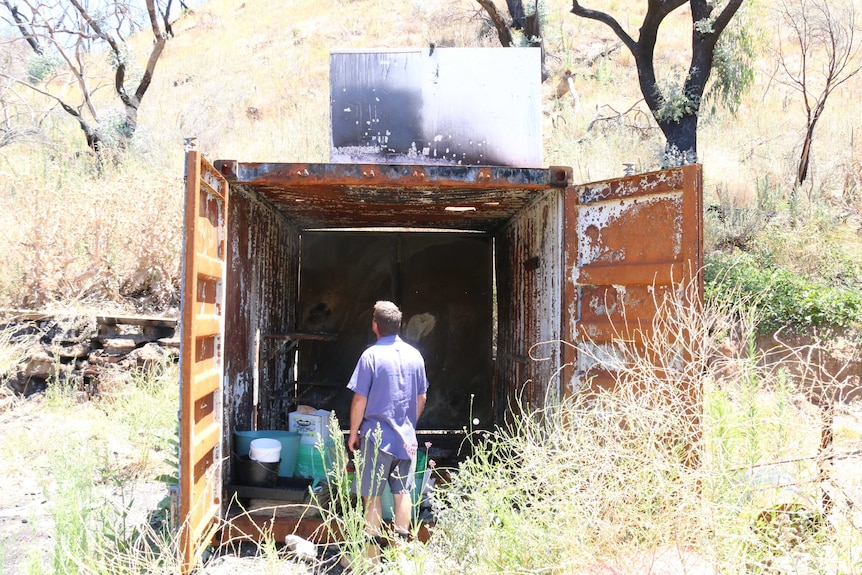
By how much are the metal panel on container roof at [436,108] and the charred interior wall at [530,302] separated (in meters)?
0.74

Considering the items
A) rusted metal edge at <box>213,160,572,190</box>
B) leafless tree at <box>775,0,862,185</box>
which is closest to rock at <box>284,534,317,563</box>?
rusted metal edge at <box>213,160,572,190</box>

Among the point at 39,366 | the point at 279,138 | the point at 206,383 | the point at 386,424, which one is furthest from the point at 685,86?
the point at 39,366

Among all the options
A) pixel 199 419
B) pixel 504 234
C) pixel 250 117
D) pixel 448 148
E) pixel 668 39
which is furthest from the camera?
pixel 668 39

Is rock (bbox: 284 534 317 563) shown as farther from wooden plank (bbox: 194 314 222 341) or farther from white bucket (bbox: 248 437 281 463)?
wooden plank (bbox: 194 314 222 341)

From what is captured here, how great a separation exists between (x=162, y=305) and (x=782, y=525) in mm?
7107

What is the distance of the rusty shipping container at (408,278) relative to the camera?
14.1ft

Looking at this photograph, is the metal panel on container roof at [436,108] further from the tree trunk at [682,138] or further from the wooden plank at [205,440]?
the tree trunk at [682,138]

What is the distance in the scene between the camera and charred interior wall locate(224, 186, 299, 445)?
16.6 feet

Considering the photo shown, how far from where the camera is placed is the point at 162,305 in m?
8.47

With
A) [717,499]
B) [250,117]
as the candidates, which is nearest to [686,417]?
[717,499]

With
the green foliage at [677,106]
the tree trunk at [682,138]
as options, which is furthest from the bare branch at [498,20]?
the tree trunk at [682,138]

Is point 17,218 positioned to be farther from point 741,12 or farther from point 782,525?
point 741,12

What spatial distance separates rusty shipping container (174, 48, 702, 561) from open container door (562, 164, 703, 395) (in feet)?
0.04

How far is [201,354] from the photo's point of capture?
166 inches
